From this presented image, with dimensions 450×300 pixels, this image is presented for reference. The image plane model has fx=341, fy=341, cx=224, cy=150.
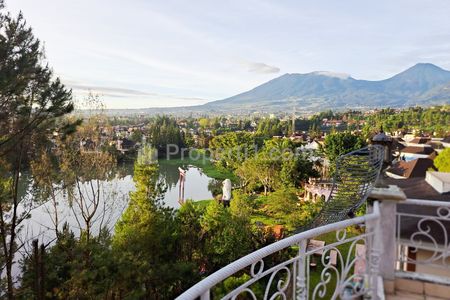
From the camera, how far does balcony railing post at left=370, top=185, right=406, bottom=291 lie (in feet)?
6.01

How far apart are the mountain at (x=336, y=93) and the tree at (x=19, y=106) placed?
12540 centimetres

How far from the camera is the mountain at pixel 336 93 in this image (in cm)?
13475

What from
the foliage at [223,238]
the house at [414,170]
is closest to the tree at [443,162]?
the house at [414,170]

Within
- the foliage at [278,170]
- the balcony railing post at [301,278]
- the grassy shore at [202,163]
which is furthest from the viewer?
the grassy shore at [202,163]

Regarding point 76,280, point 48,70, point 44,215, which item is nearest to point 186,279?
point 76,280

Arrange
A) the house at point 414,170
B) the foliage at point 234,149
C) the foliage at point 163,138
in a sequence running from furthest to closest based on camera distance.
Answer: the foliage at point 163,138 < the foliage at point 234,149 < the house at point 414,170

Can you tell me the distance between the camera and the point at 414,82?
177375 mm

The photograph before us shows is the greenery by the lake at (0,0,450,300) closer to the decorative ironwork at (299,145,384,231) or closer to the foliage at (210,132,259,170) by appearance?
the decorative ironwork at (299,145,384,231)

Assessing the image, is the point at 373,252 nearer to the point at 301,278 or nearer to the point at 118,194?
the point at 301,278

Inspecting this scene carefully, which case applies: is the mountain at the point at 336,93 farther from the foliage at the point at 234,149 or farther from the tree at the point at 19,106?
the tree at the point at 19,106

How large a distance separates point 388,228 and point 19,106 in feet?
16.2

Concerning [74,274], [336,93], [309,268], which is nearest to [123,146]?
[74,274]

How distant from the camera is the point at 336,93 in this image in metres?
163

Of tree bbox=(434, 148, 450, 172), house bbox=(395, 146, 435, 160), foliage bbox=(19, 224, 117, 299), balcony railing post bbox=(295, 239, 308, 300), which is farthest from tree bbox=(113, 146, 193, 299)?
house bbox=(395, 146, 435, 160)
